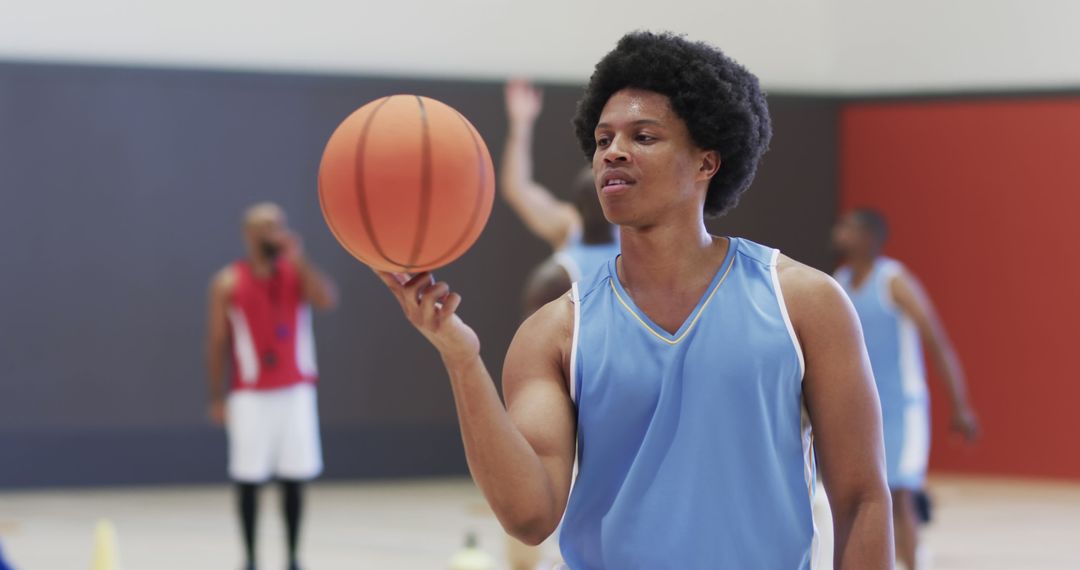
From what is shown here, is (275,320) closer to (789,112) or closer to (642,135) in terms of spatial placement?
(642,135)

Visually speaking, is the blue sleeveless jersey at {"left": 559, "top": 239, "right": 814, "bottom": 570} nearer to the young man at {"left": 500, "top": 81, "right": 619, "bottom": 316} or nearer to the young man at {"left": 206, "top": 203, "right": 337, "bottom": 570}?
the young man at {"left": 500, "top": 81, "right": 619, "bottom": 316}

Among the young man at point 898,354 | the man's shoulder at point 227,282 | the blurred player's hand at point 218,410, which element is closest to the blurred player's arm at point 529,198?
the young man at point 898,354

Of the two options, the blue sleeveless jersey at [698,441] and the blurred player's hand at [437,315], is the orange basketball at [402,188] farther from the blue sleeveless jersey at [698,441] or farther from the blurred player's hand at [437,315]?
the blue sleeveless jersey at [698,441]

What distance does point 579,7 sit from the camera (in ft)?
36.7

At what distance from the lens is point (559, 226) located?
6766 millimetres

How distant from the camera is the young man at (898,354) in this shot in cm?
650

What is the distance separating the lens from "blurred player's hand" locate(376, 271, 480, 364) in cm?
220

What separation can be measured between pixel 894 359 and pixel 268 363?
112 inches

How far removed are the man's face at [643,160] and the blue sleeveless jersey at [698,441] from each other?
0.17m

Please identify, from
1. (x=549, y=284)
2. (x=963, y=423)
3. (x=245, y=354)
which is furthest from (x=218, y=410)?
(x=963, y=423)

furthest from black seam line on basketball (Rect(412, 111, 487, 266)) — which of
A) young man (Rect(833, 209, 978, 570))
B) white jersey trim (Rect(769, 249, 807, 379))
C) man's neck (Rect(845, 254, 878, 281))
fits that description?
man's neck (Rect(845, 254, 878, 281))

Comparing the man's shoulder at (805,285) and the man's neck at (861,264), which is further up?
the man's shoulder at (805,285)

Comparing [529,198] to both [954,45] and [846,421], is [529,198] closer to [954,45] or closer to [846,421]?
[846,421]

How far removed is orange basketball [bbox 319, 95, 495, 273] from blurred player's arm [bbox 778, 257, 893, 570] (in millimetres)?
576
